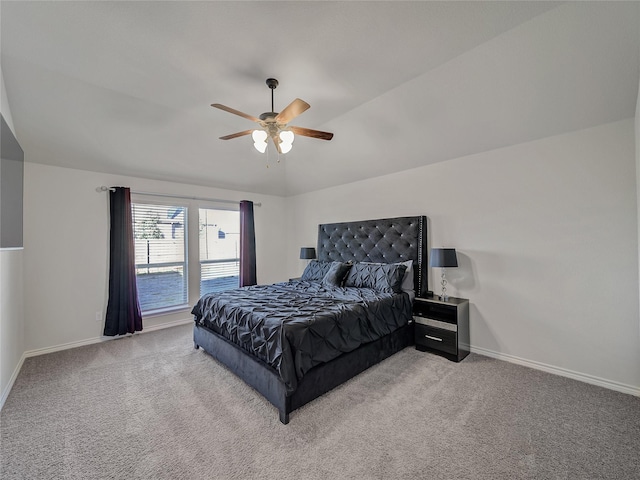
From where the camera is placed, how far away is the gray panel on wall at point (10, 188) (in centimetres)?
238

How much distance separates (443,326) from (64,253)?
4.97m

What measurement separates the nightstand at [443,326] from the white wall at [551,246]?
0.90 feet

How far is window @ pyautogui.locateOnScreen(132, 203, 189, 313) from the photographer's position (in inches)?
165

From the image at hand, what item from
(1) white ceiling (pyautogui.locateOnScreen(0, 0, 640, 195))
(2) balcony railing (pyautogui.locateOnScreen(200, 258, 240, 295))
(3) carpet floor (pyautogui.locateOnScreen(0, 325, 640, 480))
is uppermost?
(1) white ceiling (pyautogui.locateOnScreen(0, 0, 640, 195))

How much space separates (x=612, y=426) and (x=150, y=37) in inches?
182

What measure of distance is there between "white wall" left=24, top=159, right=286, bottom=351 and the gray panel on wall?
0.28 metres

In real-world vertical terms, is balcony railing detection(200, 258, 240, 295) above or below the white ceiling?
below

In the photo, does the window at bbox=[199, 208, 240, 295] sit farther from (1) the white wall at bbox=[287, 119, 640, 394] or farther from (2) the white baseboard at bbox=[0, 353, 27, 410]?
(1) the white wall at bbox=[287, 119, 640, 394]

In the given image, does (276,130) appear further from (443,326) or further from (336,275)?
(443,326)

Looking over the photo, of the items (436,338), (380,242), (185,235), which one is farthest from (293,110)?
(185,235)

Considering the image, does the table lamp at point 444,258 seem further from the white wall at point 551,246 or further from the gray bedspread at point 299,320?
the gray bedspread at point 299,320

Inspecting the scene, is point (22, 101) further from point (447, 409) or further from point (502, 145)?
point (502, 145)

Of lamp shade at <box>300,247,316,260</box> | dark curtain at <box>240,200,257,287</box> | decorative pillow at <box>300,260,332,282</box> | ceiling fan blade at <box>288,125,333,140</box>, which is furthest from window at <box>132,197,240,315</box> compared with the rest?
ceiling fan blade at <box>288,125,333,140</box>

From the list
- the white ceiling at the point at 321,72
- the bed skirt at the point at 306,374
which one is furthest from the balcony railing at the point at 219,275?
the white ceiling at the point at 321,72
